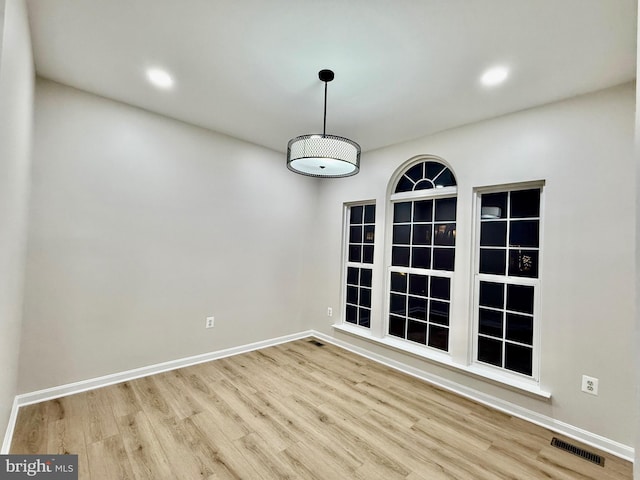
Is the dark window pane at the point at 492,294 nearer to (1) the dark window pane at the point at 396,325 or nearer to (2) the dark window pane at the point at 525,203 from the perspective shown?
(2) the dark window pane at the point at 525,203

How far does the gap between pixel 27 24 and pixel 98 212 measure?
57.7 inches

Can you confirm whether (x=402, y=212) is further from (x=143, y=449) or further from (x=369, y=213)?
(x=143, y=449)

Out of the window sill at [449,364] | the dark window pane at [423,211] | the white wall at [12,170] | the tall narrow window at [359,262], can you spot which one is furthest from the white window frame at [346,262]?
the white wall at [12,170]

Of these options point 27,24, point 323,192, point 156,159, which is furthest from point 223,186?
point 27,24

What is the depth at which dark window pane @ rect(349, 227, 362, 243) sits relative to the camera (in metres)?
4.23

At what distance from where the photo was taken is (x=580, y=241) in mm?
2352

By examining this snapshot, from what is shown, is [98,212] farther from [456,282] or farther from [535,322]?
[535,322]

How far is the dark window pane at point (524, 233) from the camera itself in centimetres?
268

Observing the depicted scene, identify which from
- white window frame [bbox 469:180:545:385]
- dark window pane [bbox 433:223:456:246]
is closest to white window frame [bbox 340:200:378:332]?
dark window pane [bbox 433:223:456:246]

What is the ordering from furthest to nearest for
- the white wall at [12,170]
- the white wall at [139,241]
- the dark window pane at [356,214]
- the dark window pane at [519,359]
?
1. the dark window pane at [356,214]
2. the dark window pane at [519,359]
3. the white wall at [139,241]
4. the white wall at [12,170]

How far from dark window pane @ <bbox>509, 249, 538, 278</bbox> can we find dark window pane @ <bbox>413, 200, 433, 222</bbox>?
0.95 metres

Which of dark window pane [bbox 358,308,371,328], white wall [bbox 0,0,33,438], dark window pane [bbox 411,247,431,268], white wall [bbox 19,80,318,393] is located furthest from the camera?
dark window pane [bbox 358,308,371,328]

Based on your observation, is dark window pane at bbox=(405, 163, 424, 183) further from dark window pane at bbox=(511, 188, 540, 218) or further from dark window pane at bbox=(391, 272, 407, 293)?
dark window pane at bbox=(391, 272, 407, 293)

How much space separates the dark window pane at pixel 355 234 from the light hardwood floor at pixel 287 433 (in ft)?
6.27
